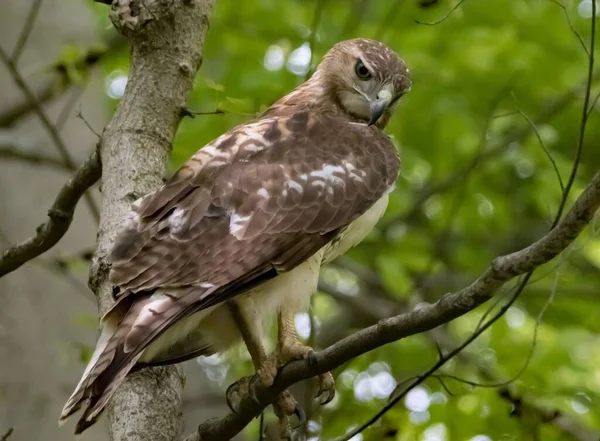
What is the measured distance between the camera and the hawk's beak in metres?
3.79

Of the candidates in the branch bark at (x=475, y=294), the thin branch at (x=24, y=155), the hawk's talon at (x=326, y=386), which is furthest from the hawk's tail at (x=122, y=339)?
the thin branch at (x=24, y=155)

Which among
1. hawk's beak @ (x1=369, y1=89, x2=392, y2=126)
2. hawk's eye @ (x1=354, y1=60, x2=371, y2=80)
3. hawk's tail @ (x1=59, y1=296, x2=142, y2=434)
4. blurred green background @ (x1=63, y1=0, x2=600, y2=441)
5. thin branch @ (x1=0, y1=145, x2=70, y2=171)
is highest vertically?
hawk's tail @ (x1=59, y1=296, x2=142, y2=434)

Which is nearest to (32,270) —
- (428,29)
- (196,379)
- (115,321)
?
(196,379)

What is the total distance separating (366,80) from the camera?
3.98 m

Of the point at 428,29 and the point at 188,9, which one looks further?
the point at 428,29

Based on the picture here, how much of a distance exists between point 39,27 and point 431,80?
239 centimetres

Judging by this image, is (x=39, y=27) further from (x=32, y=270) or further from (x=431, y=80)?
(x=431, y=80)

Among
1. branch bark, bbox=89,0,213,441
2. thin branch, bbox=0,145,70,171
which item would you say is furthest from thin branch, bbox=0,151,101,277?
thin branch, bbox=0,145,70,171

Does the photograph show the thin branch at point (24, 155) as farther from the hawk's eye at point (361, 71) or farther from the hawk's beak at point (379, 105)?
the hawk's beak at point (379, 105)

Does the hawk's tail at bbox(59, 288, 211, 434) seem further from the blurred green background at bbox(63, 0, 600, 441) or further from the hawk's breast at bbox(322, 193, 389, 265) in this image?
the blurred green background at bbox(63, 0, 600, 441)

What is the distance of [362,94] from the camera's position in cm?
398

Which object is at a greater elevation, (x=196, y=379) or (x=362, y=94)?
(x=362, y=94)

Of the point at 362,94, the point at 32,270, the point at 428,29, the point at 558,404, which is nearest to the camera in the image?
the point at 362,94

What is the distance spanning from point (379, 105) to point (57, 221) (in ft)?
4.15
